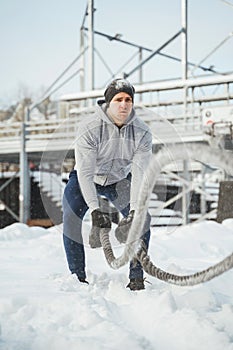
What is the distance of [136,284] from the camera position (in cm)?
318

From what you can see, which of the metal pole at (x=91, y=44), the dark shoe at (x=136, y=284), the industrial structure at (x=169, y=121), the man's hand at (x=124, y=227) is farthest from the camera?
the metal pole at (x=91, y=44)

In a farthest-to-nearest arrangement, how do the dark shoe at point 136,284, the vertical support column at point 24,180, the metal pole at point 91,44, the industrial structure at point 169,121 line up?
the vertical support column at point 24,180
the metal pole at point 91,44
the industrial structure at point 169,121
the dark shoe at point 136,284

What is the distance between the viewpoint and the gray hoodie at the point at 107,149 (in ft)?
10.3

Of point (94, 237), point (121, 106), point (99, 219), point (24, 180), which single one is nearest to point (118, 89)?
point (121, 106)

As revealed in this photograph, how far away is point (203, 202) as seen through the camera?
15.1m

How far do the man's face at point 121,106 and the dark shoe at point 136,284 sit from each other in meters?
0.90

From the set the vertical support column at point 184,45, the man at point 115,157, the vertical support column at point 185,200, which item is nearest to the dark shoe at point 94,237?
the man at point 115,157

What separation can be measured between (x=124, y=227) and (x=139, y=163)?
379 mm

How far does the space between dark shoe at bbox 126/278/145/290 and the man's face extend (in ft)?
2.95

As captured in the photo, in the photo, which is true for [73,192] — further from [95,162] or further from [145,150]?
[145,150]

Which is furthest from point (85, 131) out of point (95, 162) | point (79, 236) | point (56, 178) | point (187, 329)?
point (56, 178)

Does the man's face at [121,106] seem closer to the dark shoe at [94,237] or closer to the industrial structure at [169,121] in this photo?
the dark shoe at [94,237]

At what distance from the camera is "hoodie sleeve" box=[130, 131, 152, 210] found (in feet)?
10.2

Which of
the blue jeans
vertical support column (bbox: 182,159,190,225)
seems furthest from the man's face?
vertical support column (bbox: 182,159,190,225)
